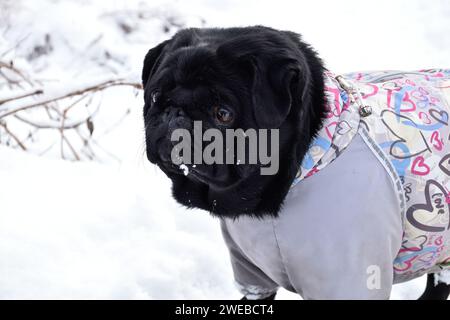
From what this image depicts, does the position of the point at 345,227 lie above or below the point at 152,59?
below

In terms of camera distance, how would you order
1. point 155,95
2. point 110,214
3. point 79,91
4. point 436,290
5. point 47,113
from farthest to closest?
point 47,113
point 79,91
point 110,214
point 436,290
point 155,95

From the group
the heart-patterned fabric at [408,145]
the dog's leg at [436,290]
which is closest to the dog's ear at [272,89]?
the heart-patterned fabric at [408,145]

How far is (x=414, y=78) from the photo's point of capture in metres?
1.80

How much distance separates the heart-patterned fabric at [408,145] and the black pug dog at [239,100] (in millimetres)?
54

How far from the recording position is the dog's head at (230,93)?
1.43 metres

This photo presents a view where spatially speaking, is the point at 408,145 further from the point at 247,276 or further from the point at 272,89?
the point at 247,276

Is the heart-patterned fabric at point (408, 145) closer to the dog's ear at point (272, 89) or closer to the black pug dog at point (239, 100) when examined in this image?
the black pug dog at point (239, 100)

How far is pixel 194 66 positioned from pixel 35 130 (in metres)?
2.29

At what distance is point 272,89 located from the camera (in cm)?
144

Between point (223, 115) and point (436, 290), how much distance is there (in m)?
1.21

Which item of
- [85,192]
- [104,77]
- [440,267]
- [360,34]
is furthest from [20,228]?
[360,34]

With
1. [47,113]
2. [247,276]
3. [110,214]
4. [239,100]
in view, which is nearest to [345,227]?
[239,100]

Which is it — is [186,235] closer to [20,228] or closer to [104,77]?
[20,228]

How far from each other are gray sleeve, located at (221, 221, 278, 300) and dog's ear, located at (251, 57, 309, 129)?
538mm
